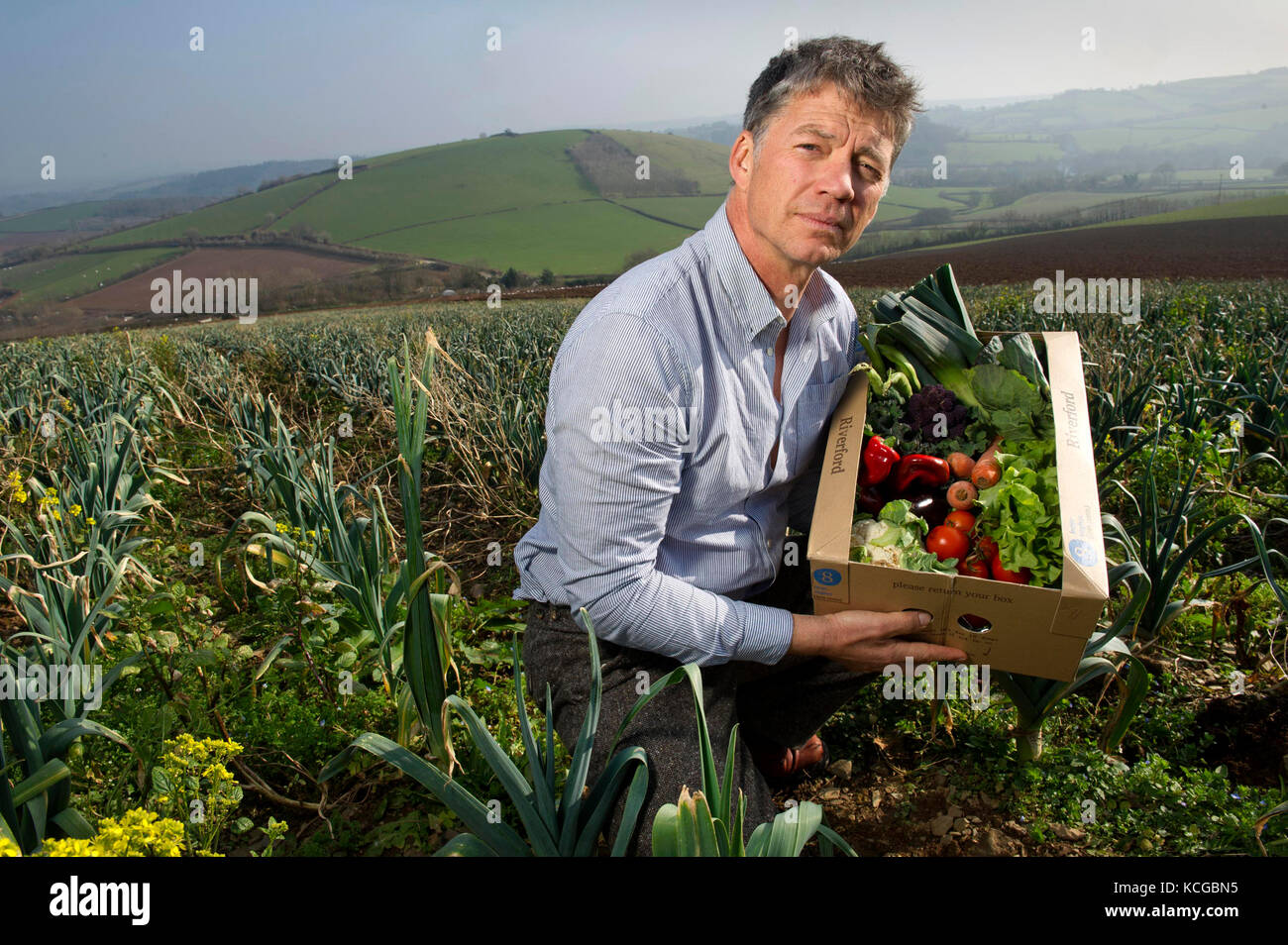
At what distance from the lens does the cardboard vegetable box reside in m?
1.59

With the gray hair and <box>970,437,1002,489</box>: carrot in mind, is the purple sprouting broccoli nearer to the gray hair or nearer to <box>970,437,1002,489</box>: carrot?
<box>970,437,1002,489</box>: carrot

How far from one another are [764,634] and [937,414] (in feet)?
2.58

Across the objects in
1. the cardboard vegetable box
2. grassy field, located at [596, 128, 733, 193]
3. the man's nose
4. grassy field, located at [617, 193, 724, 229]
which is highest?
grassy field, located at [596, 128, 733, 193]

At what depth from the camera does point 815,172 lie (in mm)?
1733

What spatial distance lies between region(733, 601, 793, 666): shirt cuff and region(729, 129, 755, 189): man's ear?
3.57 feet

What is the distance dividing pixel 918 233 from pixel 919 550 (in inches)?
2307

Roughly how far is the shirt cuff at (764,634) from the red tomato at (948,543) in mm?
405

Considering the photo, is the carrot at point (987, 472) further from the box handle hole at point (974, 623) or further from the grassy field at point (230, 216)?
the grassy field at point (230, 216)

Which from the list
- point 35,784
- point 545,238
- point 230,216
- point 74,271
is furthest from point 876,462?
point 230,216

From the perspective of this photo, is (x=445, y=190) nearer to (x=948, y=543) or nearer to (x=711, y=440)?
(x=711, y=440)

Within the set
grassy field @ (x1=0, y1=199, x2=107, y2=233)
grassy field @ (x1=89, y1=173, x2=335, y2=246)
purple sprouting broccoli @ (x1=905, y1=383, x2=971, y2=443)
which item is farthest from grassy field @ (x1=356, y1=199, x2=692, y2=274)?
purple sprouting broccoli @ (x1=905, y1=383, x2=971, y2=443)

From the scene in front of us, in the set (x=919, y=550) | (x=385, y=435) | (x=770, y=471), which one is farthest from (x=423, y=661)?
(x=385, y=435)

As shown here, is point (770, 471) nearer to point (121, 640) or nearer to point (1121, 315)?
point (121, 640)

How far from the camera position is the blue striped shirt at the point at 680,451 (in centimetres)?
165
